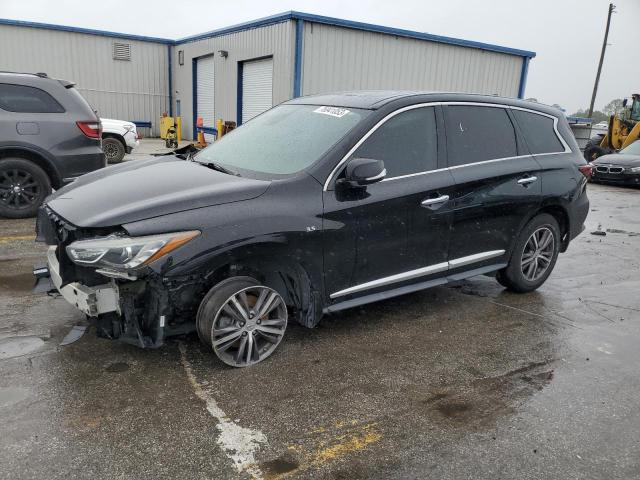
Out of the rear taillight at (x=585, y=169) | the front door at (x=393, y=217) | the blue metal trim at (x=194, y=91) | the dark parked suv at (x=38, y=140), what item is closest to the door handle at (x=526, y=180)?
the rear taillight at (x=585, y=169)

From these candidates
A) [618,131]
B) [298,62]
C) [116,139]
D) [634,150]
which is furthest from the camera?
[618,131]

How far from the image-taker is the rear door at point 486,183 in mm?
4305

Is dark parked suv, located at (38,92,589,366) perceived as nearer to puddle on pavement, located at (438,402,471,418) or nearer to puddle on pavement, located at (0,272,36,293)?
puddle on pavement, located at (438,402,471,418)

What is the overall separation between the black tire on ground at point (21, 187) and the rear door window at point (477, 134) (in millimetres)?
5462

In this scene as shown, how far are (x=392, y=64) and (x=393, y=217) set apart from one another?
15945 mm

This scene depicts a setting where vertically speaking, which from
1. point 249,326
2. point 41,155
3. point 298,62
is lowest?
point 249,326

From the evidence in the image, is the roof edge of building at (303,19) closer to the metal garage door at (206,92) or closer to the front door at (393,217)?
the metal garage door at (206,92)

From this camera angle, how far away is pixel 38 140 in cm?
700

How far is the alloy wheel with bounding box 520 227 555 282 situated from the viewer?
16.5ft

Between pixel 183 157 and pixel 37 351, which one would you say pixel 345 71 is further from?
pixel 37 351

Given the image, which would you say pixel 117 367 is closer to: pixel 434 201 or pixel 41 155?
pixel 434 201

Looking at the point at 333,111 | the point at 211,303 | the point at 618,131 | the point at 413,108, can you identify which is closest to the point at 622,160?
the point at 618,131

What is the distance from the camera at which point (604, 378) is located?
364cm

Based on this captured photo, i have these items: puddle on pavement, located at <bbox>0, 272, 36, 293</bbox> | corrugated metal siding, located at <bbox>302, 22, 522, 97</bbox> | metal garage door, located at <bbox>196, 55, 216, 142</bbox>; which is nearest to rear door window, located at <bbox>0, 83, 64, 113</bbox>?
puddle on pavement, located at <bbox>0, 272, 36, 293</bbox>
